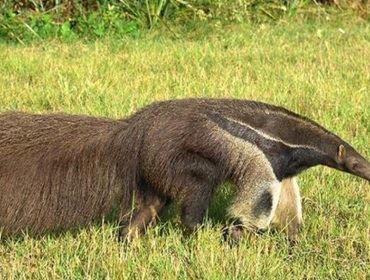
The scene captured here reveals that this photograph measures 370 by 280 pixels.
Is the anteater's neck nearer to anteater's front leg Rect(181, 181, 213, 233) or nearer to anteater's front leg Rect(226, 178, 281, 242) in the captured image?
anteater's front leg Rect(226, 178, 281, 242)

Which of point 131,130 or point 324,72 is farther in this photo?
point 324,72

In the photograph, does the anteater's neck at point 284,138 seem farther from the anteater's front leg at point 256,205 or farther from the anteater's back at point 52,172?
the anteater's back at point 52,172

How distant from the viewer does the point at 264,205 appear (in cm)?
464

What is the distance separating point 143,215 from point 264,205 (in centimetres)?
70

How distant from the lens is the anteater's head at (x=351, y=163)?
15.7ft

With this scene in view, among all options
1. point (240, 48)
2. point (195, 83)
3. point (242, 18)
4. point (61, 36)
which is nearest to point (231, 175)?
point (195, 83)

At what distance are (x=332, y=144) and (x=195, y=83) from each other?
4184mm

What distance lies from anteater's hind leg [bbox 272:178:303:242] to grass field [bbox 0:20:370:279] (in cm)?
14

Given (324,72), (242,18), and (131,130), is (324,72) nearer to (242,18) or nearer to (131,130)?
(242,18)

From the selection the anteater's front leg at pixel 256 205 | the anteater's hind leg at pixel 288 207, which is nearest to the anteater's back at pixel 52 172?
the anteater's front leg at pixel 256 205

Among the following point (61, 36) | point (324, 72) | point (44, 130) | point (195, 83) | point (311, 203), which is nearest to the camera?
point (44, 130)

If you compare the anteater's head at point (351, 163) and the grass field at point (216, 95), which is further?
the anteater's head at point (351, 163)

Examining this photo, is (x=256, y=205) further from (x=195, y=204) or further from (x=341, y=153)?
(x=341, y=153)

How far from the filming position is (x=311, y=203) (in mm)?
5543
